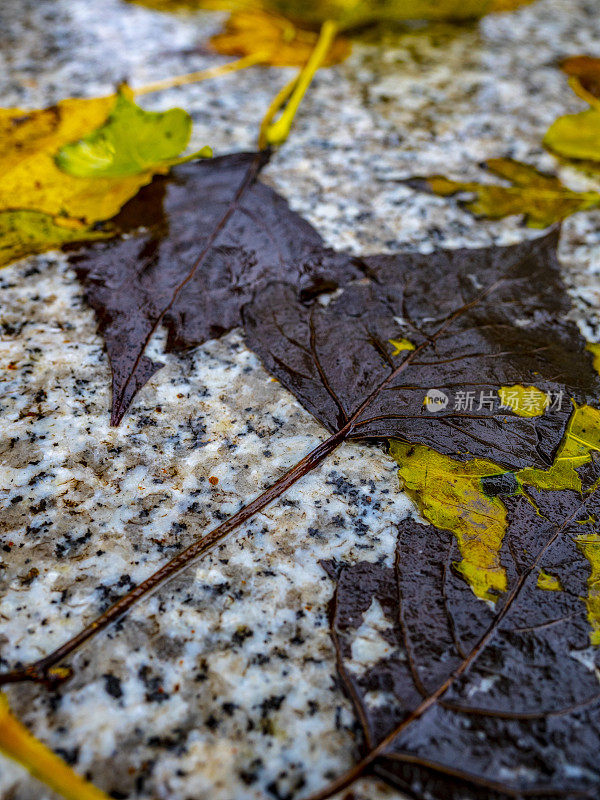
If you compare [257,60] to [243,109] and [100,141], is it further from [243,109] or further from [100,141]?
[100,141]

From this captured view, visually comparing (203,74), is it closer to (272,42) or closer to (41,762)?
(272,42)

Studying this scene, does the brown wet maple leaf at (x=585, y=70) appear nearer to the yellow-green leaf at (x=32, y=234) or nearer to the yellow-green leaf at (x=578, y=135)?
the yellow-green leaf at (x=578, y=135)

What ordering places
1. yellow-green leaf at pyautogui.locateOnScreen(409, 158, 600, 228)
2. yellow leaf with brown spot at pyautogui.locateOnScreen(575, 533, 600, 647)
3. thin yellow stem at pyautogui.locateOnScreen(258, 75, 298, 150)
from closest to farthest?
yellow leaf with brown spot at pyautogui.locateOnScreen(575, 533, 600, 647)
yellow-green leaf at pyautogui.locateOnScreen(409, 158, 600, 228)
thin yellow stem at pyautogui.locateOnScreen(258, 75, 298, 150)

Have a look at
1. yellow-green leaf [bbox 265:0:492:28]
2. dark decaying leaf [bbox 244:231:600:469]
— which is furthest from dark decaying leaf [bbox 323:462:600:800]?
yellow-green leaf [bbox 265:0:492:28]

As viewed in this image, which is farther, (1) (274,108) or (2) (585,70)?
(2) (585,70)

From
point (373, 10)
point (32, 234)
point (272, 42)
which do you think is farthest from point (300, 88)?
point (32, 234)

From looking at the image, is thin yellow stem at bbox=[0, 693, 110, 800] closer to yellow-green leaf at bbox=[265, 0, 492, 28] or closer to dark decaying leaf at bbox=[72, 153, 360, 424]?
dark decaying leaf at bbox=[72, 153, 360, 424]
